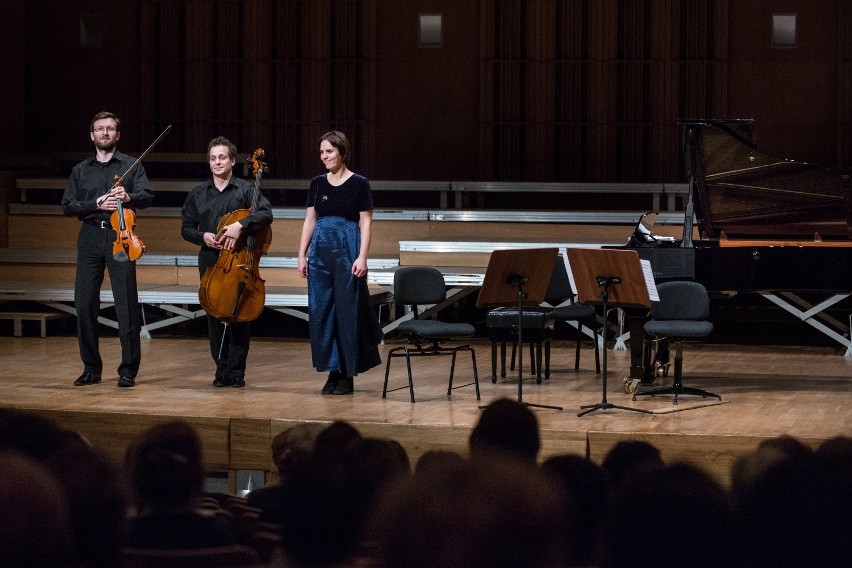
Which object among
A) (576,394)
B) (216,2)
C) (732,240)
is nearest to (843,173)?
(732,240)

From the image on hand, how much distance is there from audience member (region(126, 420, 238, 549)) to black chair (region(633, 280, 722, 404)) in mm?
3651

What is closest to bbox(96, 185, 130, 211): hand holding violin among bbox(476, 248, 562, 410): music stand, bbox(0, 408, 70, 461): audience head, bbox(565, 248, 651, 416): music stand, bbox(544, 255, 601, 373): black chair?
bbox(476, 248, 562, 410): music stand

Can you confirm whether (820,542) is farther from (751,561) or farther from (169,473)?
(169,473)

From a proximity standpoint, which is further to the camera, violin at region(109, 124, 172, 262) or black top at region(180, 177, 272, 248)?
black top at region(180, 177, 272, 248)

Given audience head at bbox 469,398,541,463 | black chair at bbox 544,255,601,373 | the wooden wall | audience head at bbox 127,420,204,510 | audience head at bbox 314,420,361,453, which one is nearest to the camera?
audience head at bbox 127,420,204,510

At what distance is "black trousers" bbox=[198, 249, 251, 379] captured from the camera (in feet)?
20.7

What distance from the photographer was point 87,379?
20.8ft

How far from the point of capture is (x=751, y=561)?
233 cm

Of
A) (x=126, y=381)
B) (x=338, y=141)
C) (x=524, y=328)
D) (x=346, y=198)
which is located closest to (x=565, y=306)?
(x=524, y=328)

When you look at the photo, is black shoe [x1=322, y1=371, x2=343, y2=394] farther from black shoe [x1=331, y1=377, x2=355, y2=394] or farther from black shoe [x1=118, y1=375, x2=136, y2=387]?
black shoe [x1=118, y1=375, x2=136, y2=387]

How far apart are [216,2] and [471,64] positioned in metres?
2.50

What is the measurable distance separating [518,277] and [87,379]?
2337mm

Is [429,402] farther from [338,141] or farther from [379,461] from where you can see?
[379,461]

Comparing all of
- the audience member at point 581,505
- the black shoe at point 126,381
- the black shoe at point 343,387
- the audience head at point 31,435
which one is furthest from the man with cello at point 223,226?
the audience member at point 581,505
